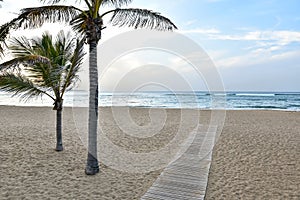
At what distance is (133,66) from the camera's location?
7.02m

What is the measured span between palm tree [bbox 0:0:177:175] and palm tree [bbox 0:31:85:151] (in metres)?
0.36

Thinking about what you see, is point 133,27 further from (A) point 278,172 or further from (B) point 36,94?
(A) point 278,172

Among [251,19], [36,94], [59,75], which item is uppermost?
[251,19]

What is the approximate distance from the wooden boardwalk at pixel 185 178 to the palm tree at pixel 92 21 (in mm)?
1598

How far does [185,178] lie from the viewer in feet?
17.6

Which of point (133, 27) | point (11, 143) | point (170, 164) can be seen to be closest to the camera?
point (133, 27)

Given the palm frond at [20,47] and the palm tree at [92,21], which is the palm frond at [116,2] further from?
the palm frond at [20,47]

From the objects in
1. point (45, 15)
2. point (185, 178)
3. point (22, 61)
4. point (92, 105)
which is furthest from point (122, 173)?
point (45, 15)

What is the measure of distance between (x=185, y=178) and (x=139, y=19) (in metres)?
3.53

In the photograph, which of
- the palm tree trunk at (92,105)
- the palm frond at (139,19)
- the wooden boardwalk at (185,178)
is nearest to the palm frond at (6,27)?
the palm tree trunk at (92,105)

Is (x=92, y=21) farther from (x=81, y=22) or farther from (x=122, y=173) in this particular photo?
(x=122, y=173)

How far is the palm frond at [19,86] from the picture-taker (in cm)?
595

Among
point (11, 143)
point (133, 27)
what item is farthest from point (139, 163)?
point (11, 143)

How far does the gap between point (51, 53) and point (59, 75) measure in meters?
1.15
